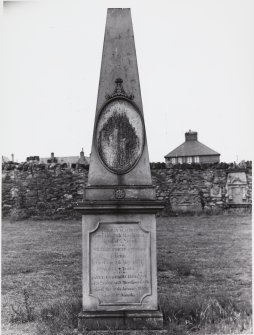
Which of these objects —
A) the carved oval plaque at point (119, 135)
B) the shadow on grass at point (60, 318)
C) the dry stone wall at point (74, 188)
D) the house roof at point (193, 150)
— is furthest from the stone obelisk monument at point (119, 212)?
the house roof at point (193, 150)

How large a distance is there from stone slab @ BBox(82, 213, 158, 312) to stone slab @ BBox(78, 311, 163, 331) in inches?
3.3

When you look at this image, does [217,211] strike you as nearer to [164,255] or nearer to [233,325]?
[164,255]

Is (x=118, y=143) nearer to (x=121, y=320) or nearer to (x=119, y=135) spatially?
(x=119, y=135)

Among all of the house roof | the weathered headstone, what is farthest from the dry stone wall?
the house roof

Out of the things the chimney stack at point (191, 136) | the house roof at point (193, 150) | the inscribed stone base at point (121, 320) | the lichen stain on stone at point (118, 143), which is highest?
the chimney stack at point (191, 136)

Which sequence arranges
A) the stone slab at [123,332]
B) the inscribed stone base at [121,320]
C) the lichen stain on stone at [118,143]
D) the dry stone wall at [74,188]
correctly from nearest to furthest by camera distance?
1. the stone slab at [123,332]
2. the inscribed stone base at [121,320]
3. the lichen stain on stone at [118,143]
4. the dry stone wall at [74,188]

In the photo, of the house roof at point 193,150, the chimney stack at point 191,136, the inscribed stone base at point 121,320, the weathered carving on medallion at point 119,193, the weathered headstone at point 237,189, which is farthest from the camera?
the chimney stack at point 191,136

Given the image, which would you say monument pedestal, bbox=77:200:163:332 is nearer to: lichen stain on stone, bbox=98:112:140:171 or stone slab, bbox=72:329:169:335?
stone slab, bbox=72:329:169:335

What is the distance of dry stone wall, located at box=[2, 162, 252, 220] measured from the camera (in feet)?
53.4

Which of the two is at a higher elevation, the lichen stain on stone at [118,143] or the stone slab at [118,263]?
the lichen stain on stone at [118,143]

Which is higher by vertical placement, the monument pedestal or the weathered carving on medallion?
the weathered carving on medallion

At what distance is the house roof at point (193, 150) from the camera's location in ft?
132

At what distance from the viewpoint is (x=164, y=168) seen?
17.3 m

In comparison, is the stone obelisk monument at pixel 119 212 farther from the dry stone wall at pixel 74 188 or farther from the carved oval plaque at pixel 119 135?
the dry stone wall at pixel 74 188
